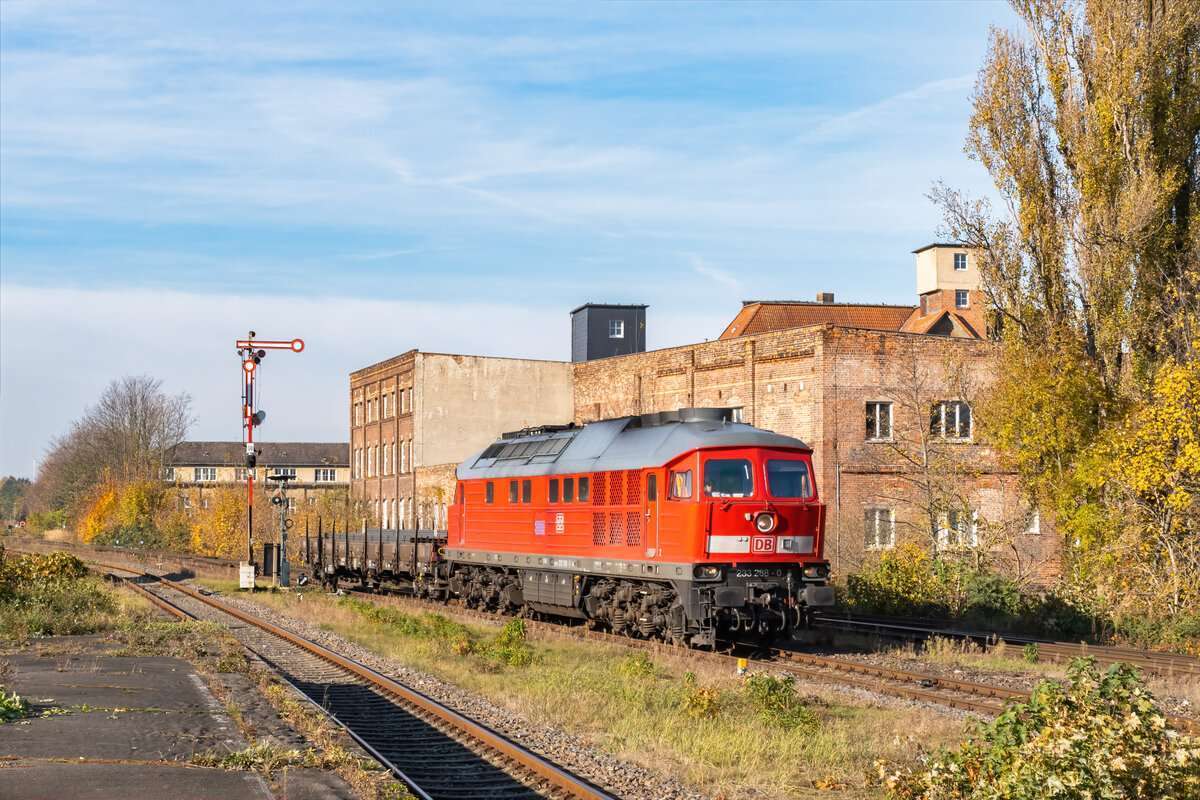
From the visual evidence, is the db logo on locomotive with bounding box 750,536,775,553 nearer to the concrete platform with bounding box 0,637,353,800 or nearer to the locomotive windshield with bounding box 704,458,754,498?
the locomotive windshield with bounding box 704,458,754,498

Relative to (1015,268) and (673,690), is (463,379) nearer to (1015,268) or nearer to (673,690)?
(1015,268)

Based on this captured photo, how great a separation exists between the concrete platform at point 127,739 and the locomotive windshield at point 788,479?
8842 mm

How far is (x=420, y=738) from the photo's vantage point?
39.2 ft

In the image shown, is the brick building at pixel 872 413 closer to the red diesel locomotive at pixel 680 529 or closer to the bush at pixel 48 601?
the red diesel locomotive at pixel 680 529

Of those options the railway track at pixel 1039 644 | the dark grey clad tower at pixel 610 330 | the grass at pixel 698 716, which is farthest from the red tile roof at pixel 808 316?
the grass at pixel 698 716

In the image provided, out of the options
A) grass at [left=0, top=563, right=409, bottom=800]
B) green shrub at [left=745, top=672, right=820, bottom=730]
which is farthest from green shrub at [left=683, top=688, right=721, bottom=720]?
grass at [left=0, top=563, right=409, bottom=800]

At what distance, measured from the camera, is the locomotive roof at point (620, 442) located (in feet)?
58.9

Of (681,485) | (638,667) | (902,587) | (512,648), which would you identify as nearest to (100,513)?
(902,587)

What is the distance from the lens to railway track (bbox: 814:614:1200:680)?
53.7 feet

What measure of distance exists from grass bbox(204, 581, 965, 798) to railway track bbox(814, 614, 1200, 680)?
365 cm

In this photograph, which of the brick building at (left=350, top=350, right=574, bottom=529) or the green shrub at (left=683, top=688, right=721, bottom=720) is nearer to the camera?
the green shrub at (left=683, top=688, right=721, bottom=720)

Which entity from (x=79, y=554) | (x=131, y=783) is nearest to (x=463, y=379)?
(x=79, y=554)

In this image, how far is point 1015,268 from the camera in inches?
1033

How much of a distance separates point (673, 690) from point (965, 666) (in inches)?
218
